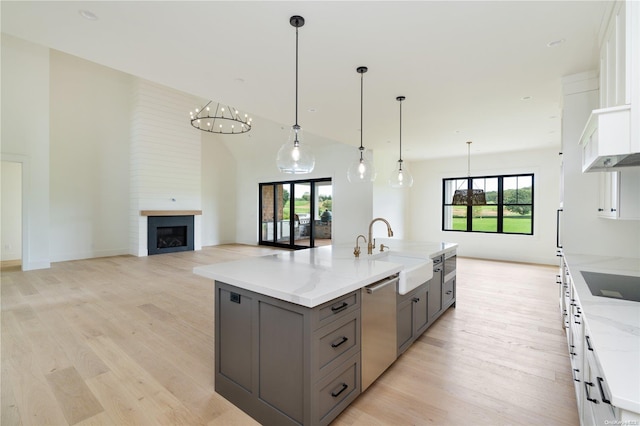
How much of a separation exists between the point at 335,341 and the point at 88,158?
833 centimetres

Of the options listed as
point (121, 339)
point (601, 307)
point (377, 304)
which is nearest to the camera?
point (601, 307)

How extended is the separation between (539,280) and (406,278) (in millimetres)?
4677

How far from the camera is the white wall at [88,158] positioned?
6.85m

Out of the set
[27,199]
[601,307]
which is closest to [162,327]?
[601,307]

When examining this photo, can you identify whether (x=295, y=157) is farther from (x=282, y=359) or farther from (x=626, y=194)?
(x=626, y=194)

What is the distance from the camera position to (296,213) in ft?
30.9

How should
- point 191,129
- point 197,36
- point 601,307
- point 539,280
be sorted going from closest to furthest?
point 601,307
point 197,36
point 539,280
point 191,129

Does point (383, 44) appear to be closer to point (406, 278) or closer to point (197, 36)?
point (197, 36)

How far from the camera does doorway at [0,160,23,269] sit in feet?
22.3

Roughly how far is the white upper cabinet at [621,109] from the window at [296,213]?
273 inches

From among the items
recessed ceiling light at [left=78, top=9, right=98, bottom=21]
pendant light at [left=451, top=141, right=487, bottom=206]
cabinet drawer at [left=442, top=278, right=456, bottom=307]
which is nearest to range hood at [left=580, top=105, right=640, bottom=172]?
cabinet drawer at [left=442, top=278, right=456, bottom=307]

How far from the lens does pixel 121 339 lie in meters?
2.97

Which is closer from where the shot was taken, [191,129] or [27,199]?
[27,199]

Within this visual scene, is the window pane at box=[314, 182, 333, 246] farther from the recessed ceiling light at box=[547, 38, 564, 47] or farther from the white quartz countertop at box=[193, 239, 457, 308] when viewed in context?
the recessed ceiling light at box=[547, 38, 564, 47]
